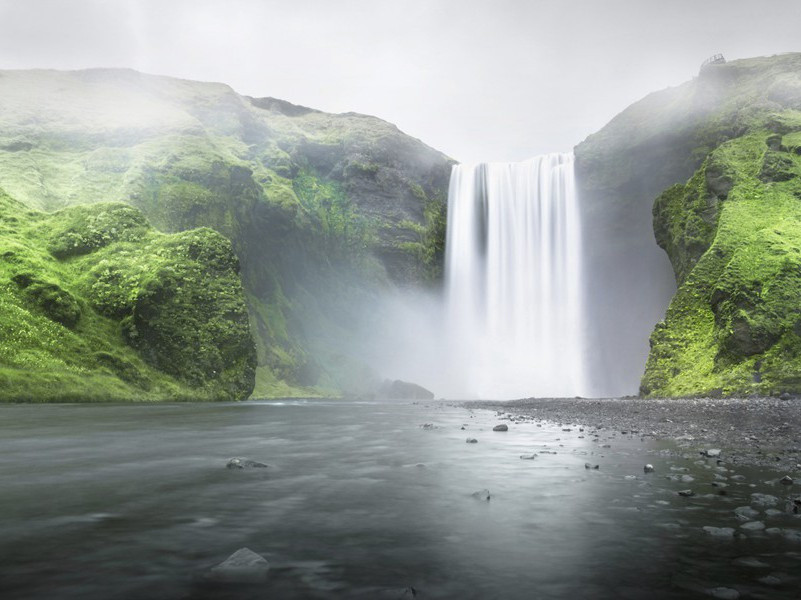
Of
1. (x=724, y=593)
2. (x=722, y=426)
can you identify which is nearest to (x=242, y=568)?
(x=724, y=593)

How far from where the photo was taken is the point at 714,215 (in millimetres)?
51062

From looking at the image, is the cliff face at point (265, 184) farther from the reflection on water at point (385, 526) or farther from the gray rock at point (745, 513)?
the gray rock at point (745, 513)

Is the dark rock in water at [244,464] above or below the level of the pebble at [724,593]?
below

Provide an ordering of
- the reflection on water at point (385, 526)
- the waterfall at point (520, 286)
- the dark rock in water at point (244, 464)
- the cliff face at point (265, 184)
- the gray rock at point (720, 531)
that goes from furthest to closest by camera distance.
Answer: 1. the waterfall at point (520, 286)
2. the cliff face at point (265, 184)
3. the dark rock in water at point (244, 464)
4. the gray rock at point (720, 531)
5. the reflection on water at point (385, 526)

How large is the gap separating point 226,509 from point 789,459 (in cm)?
1034

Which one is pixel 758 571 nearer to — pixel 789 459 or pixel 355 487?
pixel 355 487

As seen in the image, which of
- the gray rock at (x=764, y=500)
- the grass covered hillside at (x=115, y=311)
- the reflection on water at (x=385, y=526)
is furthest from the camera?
the grass covered hillside at (x=115, y=311)

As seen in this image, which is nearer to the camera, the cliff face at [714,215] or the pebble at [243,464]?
the pebble at [243,464]

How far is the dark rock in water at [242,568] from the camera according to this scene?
4500 mm

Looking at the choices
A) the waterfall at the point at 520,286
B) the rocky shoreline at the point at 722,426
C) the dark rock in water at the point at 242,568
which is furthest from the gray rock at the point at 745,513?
the waterfall at the point at 520,286

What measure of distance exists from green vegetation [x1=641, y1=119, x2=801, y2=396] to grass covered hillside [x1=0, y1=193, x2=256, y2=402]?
1359 inches

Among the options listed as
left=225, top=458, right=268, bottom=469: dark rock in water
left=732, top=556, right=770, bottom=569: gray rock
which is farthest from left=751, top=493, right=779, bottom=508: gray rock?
left=225, top=458, right=268, bottom=469: dark rock in water

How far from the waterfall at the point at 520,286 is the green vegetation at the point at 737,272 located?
19711mm

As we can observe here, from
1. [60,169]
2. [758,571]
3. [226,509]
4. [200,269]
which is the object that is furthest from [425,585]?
[60,169]
